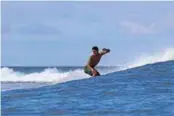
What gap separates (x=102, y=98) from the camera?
12266 mm

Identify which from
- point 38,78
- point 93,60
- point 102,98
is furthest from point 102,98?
point 38,78

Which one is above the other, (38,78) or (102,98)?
(38,78)

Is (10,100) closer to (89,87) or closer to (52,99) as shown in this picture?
(52,99)

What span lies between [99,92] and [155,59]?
1537cm

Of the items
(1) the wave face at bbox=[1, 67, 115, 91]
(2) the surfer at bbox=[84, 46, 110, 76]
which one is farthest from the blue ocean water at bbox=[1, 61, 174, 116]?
(1) the wave face at bbox=[1, 67, 115, 91]

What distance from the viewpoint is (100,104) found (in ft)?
37.4

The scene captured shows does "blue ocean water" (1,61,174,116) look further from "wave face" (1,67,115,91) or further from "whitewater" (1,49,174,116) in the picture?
"wave face" (1,67,115,91)

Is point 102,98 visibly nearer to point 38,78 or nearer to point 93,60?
point 93,60

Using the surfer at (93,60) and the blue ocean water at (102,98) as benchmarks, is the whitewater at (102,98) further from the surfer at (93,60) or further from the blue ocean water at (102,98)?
the surfer at (93,60)

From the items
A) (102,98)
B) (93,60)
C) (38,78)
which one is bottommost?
(102,98)

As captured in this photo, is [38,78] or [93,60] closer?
[93,60]

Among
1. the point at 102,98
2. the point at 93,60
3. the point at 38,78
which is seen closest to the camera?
the point at 102,98

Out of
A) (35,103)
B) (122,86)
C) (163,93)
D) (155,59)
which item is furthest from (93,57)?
(155,59)

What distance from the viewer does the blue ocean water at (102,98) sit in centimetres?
1065
